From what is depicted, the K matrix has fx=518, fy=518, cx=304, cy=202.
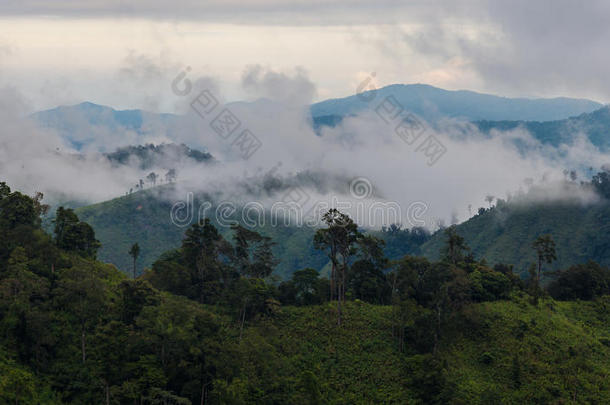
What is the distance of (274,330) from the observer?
1937 inches

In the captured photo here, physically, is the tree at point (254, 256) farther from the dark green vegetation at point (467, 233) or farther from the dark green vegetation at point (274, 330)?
the dark green vegetation at point (467, 233)

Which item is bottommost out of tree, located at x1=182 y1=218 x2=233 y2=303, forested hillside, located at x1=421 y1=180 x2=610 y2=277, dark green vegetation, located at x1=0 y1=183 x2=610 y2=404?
dark green vegetation, located at x1=0 y1=183 x2=610 y2=404

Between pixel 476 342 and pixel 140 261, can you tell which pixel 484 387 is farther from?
pixel 140 261

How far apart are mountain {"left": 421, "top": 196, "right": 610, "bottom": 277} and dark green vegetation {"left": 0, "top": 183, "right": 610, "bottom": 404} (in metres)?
69.6

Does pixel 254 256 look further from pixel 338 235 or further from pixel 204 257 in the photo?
pixel 338 235

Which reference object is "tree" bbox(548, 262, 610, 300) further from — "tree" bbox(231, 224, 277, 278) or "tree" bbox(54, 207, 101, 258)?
"tree" bbox(54, 207, 101, 258)

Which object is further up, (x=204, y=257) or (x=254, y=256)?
(x=254, y=256)

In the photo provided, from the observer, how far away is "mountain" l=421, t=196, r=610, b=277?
128312 mm

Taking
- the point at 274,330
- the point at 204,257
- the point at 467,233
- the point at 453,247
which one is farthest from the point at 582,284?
the point at 467,233

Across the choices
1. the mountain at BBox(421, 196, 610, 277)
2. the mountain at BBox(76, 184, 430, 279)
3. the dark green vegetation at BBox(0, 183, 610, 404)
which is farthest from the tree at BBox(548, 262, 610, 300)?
the mountain at BBox(76, 184, 430, 279)

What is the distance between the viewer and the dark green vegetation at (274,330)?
38.0 meters

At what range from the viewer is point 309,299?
2324 inches

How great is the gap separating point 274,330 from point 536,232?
368ft

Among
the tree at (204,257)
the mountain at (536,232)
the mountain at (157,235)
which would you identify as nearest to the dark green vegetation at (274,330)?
the tree at (204,257)
